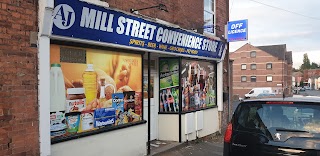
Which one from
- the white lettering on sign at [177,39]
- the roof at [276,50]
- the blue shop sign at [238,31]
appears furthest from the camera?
the roof at [276,50]

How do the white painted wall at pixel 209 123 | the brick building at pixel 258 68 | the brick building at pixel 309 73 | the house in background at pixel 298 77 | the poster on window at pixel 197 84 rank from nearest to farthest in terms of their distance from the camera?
the poster on window at pixel 197 84 < the white painted wall at pixel 209 123 < the brick building at pixel 258 68 < the house in background at pixel 298 77 < the brick building at pixel 309 73

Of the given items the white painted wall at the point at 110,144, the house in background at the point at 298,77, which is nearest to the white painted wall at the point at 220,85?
the white painted wall at the point at 110,144

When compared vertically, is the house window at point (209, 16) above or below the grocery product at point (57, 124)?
above

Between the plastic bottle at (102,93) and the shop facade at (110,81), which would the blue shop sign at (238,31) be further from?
the plastic bottle at (102,93)

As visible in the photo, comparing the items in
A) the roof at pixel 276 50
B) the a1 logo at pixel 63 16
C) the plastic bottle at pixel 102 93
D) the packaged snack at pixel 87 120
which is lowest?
the packaged snack at pixel 87 120

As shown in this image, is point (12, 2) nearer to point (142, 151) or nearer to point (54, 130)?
point (54, 130)

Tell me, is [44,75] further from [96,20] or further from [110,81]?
[110,81]

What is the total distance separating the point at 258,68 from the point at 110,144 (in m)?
63.1

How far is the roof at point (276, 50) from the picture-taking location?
65894 mm

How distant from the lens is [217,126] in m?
11.3

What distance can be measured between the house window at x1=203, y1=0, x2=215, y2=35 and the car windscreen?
6.07 metres

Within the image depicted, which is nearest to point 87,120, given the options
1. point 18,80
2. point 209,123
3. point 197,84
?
point 18,80

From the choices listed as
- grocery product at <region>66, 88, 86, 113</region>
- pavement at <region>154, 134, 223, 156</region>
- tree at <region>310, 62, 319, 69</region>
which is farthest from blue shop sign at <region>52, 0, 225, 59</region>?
tree at <region>310, 62, 319, 69</region>

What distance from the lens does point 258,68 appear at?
65.6m
